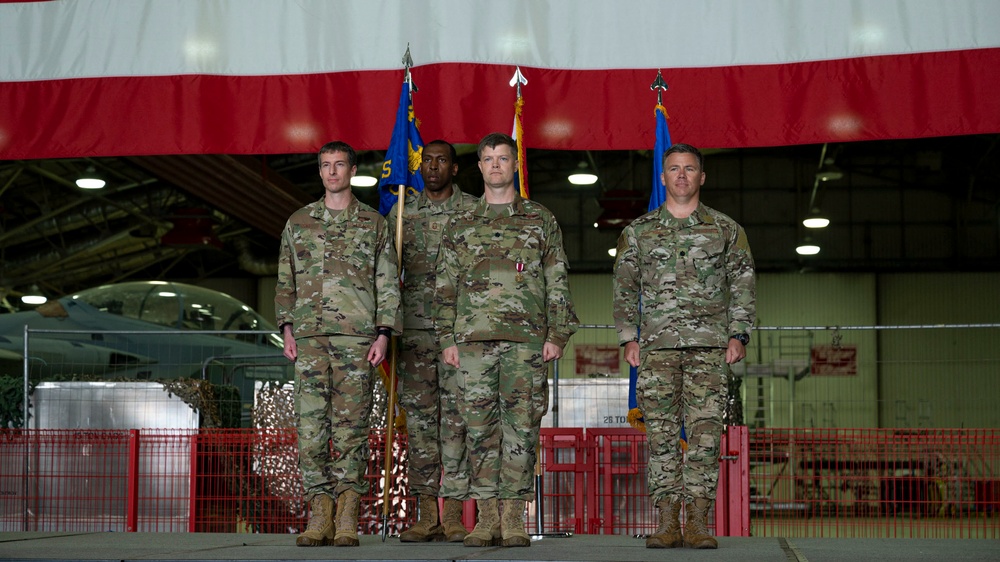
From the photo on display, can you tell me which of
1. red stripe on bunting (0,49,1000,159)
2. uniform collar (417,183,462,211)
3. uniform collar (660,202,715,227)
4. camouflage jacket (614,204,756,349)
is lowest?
camouflage jacket (614,204,756,349)

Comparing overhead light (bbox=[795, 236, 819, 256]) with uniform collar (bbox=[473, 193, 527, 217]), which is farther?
overhead light (bbox=[795, 236, 819, 256])

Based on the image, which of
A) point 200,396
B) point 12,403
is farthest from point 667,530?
point 12,403

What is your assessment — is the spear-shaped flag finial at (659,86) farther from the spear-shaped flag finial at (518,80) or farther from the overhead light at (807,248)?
the overhead light at (807,248)

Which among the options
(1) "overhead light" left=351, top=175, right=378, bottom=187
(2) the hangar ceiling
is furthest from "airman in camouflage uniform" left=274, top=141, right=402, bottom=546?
(2) the hangar ceiling

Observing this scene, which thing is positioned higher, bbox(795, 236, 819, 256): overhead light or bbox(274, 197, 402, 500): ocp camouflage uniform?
bbox(795, 236, 819, 256): overhead light

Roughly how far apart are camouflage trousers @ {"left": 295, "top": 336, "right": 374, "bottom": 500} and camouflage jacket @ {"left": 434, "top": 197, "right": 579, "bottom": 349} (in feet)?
1.32

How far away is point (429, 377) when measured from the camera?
16.9 feet

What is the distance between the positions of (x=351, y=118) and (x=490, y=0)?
100cm

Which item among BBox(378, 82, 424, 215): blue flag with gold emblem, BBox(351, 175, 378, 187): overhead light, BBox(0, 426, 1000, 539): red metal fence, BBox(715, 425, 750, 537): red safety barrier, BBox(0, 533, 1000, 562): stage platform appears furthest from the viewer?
BBox(351, 175, 378, 187): overhead light

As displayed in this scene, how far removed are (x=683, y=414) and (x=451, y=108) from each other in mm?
2266

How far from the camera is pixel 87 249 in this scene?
68.6 feet

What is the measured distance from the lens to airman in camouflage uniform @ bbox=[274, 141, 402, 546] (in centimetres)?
478

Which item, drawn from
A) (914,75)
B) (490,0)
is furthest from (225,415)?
(914,75)

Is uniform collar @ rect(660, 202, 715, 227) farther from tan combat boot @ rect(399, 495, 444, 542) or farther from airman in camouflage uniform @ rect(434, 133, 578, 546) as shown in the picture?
tan combat boot @ rect(399, 495, 444, 542)
